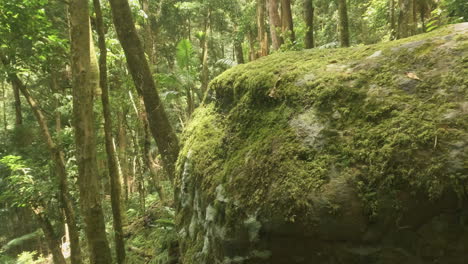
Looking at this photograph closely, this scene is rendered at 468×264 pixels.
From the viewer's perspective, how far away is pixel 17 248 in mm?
18906

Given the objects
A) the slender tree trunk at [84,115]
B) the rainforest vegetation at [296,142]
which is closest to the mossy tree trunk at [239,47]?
the rainforest vegetation at [296,142]

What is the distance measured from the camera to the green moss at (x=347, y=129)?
6.94 feet

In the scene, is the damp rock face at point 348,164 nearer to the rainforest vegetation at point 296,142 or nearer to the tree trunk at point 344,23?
the rainforest vegetation at point 296,142

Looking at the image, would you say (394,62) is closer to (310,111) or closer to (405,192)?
(310,111)

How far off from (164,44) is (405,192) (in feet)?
62.4

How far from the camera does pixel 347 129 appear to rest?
2.55 m

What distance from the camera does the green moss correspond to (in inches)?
83.3

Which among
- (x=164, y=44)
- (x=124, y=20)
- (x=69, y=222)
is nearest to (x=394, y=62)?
(x=124, y=20)

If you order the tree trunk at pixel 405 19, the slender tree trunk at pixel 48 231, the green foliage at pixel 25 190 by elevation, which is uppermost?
the tree trunk at pixel 405 19

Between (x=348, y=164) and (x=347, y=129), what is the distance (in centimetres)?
33

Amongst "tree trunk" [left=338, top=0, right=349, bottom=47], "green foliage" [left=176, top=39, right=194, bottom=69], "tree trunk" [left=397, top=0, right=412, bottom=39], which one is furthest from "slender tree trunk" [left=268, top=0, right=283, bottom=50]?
"tree trunk" [left=397, top=0, right=412, bottom=39]

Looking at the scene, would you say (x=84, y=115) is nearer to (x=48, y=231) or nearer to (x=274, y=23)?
(x=48, y=231)

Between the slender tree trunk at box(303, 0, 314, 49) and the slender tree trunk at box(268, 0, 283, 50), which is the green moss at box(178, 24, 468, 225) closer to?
the slender tree trunk at box(303, 0, 314, 49)

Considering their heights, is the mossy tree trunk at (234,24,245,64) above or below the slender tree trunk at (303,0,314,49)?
above
